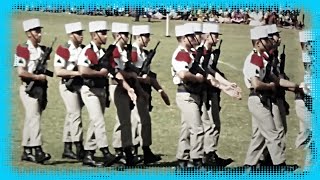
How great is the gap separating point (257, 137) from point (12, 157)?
2.26 m

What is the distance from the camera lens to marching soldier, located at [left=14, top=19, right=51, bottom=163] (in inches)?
273

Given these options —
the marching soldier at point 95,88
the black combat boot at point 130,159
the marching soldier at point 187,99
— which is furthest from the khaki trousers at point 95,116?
the marching soldier at point 187,99

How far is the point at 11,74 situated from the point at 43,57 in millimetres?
328

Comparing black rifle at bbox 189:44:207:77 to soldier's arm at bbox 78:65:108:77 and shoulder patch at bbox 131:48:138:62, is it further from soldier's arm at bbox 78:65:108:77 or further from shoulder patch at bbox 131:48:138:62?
soldier's arm at bbox 78:65:108:77

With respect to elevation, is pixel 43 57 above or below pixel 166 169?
above

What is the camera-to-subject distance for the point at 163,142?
7.08 metres

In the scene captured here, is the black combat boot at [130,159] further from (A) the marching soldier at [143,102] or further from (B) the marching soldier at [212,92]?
(B) the marching soldier at [212,92]

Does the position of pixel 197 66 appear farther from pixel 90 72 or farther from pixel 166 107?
pixel 90 72

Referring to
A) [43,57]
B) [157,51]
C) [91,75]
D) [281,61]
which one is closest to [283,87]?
[281,61]

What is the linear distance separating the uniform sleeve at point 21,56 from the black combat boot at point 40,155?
0.79 meters

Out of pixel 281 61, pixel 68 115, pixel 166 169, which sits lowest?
pixel 166 169

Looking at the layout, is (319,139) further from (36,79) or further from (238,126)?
(36,79)

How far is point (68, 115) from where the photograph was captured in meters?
7.08

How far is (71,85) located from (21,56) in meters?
0.52
